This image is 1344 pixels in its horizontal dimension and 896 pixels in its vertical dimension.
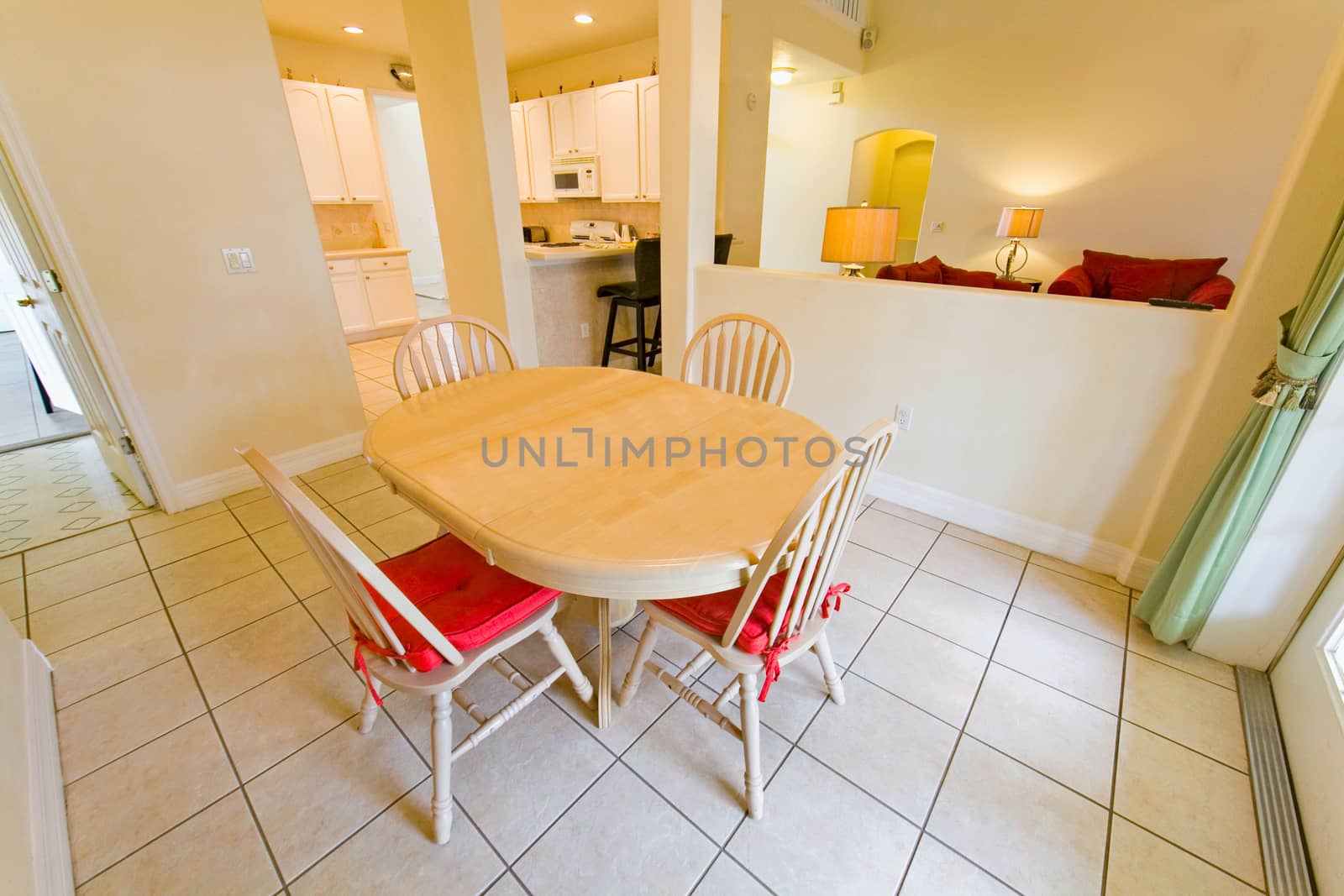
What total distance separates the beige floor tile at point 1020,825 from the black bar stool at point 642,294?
2567mm

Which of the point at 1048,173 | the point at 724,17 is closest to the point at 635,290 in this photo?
the point at 724,17

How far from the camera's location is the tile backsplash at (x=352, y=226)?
16.9 feet

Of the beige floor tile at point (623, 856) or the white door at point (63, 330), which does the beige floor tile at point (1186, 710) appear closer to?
the beige floor tile at point (623, 856)

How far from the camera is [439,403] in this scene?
1.66m

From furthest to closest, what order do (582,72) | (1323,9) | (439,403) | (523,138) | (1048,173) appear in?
(523,138) → (582,72) → (1048,173) → (1323,9) → (439,403)

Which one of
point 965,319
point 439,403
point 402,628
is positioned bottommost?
point 402,628

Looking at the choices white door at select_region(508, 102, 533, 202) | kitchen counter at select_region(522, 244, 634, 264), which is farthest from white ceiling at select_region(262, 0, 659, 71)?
kitchen counter at select_region(522, 244, 634, 264)

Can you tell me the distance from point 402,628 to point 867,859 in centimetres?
113

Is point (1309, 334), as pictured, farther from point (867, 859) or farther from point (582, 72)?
point (582, 72)

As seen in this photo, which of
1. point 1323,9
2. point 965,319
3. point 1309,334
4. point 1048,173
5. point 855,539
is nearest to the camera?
point 1309,334

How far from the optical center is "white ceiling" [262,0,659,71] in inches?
150

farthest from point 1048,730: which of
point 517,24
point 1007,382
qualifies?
point 517,24

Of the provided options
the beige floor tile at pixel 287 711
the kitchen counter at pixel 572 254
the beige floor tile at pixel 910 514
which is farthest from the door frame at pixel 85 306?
the beige floor tile at pixel 910 514

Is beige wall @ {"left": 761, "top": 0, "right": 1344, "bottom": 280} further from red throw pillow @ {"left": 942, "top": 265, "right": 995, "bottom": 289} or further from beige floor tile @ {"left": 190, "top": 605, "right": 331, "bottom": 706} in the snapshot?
beige floor tile @ {"left": 190, "top": 605, "right": 331, "bottom": 706}
